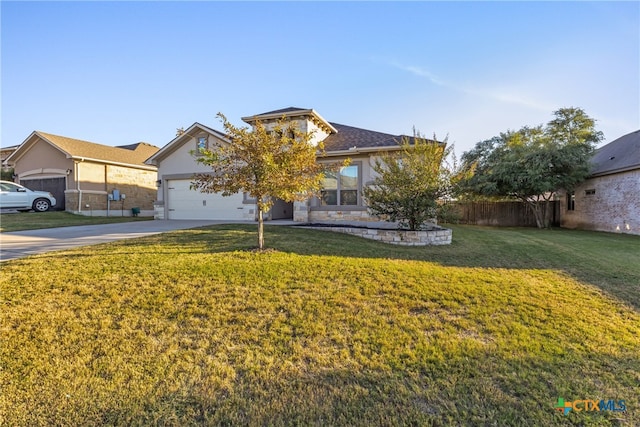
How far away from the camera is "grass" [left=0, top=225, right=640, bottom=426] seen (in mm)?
2410

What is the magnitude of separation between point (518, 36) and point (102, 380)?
13016 millimetres

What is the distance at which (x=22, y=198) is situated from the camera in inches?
603

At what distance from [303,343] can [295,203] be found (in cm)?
1021

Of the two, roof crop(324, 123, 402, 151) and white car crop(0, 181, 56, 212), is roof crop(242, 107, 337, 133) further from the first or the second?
white car crop(0, 181, 56, 212)

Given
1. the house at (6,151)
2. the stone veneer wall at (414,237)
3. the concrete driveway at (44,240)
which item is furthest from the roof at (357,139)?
the house at (6,151)

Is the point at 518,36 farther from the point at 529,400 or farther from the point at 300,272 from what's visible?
the point at 529,400

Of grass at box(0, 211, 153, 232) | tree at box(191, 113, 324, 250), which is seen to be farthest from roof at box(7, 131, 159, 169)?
tree at box(191, 113, 324, 250)

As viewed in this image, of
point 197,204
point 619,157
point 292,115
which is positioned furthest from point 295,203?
point 619,157

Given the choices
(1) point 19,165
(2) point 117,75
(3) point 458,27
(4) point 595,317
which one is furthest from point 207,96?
(1) point 19,165

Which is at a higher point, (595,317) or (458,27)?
(458,27)

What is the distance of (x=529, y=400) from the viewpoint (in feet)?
8.30

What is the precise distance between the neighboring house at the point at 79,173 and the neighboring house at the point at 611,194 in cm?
2832

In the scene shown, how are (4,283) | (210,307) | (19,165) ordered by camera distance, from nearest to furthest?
(210,307)
(4,283)
(19,165)

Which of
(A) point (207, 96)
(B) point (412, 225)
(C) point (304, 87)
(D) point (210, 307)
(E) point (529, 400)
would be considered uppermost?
(C) point (304, 87)
